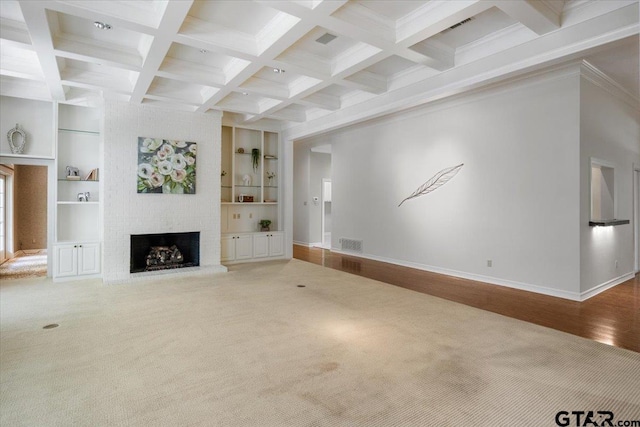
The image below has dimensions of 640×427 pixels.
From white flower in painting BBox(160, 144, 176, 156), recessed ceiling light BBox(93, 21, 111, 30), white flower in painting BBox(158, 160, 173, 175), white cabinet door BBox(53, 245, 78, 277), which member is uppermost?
recessed ceiling light BBox(93, 21, 111, 30)

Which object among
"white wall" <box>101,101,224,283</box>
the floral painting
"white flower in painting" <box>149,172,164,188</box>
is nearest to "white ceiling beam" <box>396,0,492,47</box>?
"white wall" <box>101,101,224,283</box>

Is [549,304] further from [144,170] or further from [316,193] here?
[316,193]

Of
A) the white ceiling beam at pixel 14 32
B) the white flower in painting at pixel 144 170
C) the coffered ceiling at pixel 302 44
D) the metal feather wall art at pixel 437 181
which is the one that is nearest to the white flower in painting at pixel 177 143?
the white flower in painting at pixel 144 170

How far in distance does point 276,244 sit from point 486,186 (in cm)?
481

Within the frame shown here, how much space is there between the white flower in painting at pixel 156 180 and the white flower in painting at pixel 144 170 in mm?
74

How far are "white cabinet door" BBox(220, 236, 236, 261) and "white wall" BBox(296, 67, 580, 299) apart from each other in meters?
3.11

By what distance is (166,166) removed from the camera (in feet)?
21.9

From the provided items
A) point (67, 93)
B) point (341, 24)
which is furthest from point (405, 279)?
point (67, 93)

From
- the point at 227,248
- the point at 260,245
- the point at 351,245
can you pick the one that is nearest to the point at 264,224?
the point at 260,245

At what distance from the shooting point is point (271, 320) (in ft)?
13.3

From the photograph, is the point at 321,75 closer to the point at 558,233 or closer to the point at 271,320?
the point at 271,320

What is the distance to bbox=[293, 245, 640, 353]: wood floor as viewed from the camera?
12.5ft

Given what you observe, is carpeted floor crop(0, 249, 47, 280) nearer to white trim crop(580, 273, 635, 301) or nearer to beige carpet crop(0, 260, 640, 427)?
beige carpet crop(0, 260, 640, 427)

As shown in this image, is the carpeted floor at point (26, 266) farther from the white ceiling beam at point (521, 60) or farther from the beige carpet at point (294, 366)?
the white ceiling beam at point (521, 60)
